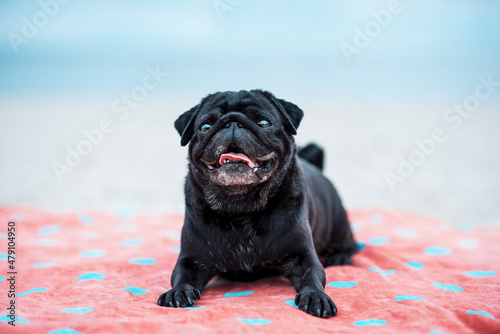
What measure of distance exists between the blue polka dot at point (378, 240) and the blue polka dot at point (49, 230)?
118 inches

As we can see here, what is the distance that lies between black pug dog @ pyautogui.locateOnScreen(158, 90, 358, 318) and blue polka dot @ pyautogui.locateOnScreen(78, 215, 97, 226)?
2324 mm

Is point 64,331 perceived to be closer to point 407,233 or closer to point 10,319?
point 10,319

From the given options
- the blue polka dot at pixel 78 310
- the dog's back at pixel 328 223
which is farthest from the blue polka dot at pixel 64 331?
the dog's back at pixel 328 223

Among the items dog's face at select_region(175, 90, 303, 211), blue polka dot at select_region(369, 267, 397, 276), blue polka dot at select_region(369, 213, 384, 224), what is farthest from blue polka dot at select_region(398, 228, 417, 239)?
dog's face at select_region(175, 90, 303, 211)

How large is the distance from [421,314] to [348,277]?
0.85 m

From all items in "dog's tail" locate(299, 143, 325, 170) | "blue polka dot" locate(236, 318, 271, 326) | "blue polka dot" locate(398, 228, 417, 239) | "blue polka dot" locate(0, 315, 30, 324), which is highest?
"dog's tail" locate(299, 143, 325, 170)

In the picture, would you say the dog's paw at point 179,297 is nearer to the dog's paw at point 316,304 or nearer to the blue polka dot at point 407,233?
the dog's paw at point 316,304

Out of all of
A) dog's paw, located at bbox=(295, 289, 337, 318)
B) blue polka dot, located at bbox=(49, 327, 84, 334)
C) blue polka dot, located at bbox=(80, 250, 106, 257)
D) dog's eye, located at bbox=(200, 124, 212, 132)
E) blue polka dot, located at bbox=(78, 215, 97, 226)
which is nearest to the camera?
blue polka dot, located at bbox=(49, 327, 84, 334)

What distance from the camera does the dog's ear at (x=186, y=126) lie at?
2.89 meters

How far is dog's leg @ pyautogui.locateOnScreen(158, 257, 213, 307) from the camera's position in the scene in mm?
2262

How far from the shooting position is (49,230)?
447 centimetres

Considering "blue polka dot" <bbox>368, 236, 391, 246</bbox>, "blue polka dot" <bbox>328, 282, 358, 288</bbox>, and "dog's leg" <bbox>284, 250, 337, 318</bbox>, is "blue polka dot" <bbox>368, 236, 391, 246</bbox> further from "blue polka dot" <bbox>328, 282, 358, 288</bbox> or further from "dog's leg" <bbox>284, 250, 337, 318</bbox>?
"dog's leg" <bbox>284, 250, 337, 318</bbox>

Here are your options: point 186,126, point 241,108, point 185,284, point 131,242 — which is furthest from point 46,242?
point 241,108

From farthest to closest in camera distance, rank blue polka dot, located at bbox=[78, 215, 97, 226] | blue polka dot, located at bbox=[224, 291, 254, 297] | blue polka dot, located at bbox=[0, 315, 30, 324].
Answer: blue polka dot, located at bbox=[78, 215, 97, 226] → blue polka dot, located at bbox=[224, 291, 254, 297] → blue polka dot, located at bbox=[0, 315, 30, 324]
